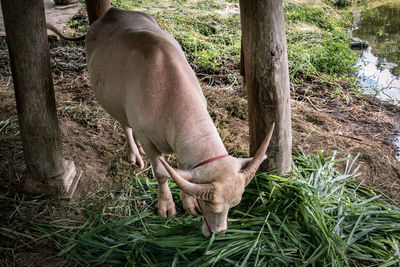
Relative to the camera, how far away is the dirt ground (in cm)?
383

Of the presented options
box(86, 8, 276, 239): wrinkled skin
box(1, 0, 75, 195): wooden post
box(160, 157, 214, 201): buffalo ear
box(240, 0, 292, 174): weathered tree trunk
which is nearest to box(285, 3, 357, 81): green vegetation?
box(240, 0, 292, 174): weathered tree trunk

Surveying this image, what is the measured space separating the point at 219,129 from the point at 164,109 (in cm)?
189

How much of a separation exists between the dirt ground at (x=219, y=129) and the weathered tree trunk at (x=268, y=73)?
2.76 ft

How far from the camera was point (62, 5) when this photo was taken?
8578 mm

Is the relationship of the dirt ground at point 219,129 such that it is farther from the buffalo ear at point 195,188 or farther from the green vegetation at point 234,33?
the buffalo ear at point 195,188

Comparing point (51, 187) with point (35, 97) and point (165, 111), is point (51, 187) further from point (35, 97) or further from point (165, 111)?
point (165, 111)

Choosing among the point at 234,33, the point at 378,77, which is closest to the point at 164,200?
the point at 378,77

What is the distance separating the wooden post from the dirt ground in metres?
0.27

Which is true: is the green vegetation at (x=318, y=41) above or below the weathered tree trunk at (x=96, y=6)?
below

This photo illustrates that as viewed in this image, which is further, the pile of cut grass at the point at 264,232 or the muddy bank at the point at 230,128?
the muddy bank at the point at 230,128

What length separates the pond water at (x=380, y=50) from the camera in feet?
19.6

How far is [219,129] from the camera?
4.63 metres

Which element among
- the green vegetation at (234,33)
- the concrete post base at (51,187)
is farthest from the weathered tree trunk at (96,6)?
the concrete post base at (51,187)

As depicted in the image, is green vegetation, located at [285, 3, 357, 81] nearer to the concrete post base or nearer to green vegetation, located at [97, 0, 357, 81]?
green vegetation, located at [97, 0, 357, 81]
